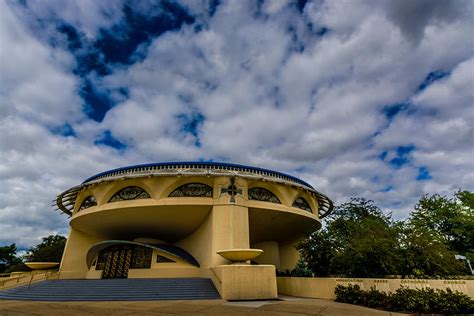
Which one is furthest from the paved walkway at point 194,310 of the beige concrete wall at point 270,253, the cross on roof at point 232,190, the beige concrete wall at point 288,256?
the beige concrete wall at point 288,256

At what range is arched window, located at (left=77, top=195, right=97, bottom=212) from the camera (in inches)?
850

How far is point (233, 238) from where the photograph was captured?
1662 centimetres

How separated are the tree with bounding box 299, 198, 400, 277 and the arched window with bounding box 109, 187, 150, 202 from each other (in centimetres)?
1257

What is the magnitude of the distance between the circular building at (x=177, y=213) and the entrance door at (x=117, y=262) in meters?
0.08

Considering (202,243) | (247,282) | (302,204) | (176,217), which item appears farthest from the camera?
(302,204)

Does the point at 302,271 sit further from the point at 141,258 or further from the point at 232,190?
the point at 141,258

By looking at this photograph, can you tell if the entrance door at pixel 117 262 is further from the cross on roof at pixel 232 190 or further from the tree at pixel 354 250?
the tree at pixel 354 250

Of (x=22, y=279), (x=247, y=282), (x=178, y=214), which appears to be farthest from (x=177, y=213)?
(x=22, y=279)

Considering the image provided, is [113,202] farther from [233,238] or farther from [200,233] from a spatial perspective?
[233,238]

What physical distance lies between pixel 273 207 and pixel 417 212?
16321mm

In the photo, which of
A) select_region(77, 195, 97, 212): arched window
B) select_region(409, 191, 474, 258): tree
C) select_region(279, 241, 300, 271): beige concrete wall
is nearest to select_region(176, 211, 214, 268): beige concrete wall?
select_region(77, 195, 97, 212): arched window

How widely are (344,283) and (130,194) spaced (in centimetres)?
1640

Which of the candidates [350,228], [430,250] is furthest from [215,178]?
[430,250]

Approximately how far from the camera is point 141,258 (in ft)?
68.5
